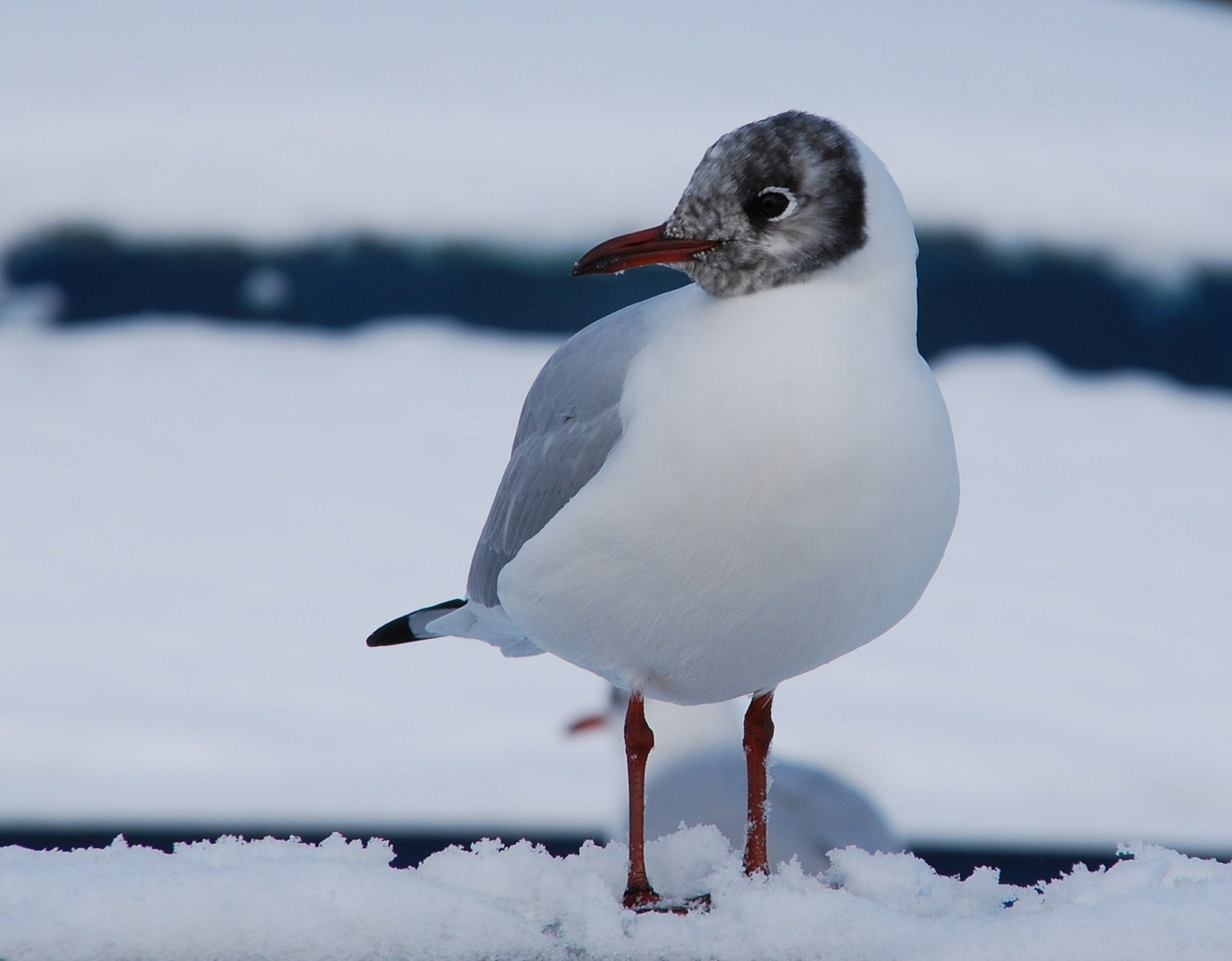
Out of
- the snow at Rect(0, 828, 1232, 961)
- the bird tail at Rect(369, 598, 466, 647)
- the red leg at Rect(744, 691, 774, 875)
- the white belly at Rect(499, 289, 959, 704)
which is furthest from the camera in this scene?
the bird tail at Rect(369, 598, 466, 647)

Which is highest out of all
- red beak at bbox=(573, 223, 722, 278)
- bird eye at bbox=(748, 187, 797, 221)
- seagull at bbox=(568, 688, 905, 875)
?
bird eye at bbox=(748, 187, 797, 221)

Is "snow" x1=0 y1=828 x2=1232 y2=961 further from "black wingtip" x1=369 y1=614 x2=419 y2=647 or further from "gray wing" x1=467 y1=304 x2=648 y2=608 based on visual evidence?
"black wingtip" x1=369 y1=614 x2=419 y2=647

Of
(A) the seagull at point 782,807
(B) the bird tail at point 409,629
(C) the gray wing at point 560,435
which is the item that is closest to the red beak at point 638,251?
(C) the gray wing at point 560,435

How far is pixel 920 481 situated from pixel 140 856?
105cm

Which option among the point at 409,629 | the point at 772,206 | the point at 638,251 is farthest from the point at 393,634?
the point at 772,206

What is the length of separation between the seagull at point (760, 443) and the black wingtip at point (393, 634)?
26.0 inches

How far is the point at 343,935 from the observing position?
1.44m

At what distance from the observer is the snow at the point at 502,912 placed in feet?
4.62

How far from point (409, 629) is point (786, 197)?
1161mm

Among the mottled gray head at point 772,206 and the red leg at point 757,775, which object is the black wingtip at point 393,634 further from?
the mottled gray head at point 772,206

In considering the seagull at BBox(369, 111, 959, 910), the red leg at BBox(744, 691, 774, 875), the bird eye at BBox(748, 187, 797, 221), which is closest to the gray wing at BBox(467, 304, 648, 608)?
the seagull at BBox(369, 111, 959, 910)

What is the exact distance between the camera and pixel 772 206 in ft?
5.27

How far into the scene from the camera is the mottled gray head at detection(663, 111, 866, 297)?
160 centimetres

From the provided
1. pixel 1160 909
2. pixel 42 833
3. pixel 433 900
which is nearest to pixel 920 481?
pixel 1160 909
